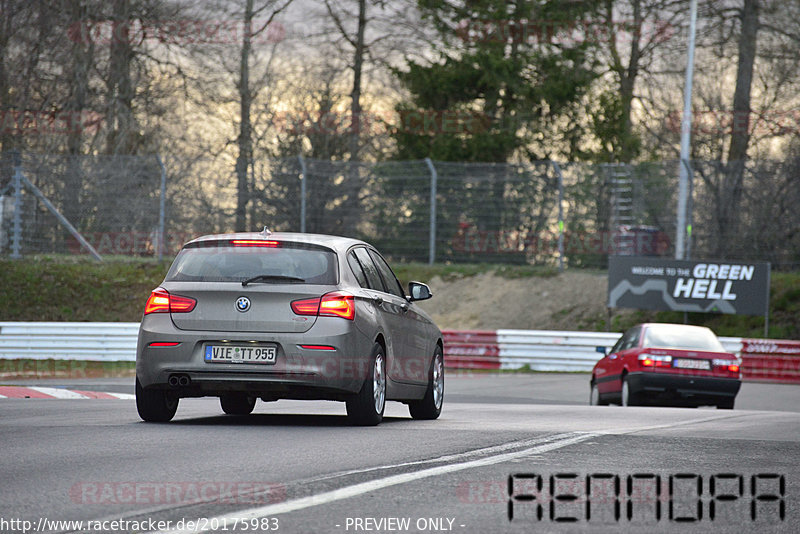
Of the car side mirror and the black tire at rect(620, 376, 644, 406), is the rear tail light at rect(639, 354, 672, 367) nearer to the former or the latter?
the black tire at rect(620, 376, 644, 406)

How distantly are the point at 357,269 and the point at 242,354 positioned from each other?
132cm

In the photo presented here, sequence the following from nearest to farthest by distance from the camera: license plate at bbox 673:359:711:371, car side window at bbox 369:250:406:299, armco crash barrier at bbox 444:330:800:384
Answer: car side window at bbox 369:250:406:299
license plate at bbox 673:359:711:371
armco crash barrier at bbox 444:330:800:384

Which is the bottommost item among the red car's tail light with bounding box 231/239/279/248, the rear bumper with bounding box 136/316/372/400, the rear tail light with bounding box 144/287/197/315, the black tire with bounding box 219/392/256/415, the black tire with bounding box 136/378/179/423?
the black tire with bounding box 219/392/256/415

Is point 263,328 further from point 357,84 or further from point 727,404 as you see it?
point 357,84

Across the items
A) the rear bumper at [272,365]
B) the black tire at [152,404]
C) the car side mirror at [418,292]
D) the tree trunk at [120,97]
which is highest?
the tree trunk at [120,97]

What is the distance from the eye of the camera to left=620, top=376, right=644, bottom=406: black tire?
1762cm

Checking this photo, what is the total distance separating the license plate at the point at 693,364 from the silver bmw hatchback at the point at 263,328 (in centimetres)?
806

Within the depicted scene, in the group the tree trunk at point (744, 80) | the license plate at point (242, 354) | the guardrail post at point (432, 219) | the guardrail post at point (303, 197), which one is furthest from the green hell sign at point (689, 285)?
the license plate at point (242, 354)

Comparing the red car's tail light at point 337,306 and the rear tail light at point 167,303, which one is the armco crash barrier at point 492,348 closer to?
the rear tail light at point 167,303

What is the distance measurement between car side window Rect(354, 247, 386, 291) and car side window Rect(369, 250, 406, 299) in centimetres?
15

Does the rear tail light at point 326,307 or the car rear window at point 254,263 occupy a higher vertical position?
the car rear window at point 254,263

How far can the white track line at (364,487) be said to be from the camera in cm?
561

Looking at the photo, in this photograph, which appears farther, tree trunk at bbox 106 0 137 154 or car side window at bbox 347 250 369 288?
tree trunk at bbox 106 0 137 154

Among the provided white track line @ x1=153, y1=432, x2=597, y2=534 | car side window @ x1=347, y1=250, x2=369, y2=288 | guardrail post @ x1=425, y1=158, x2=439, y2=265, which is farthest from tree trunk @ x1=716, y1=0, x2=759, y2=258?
white track line @ x1=153, y1=432, x2=597, y2=534
